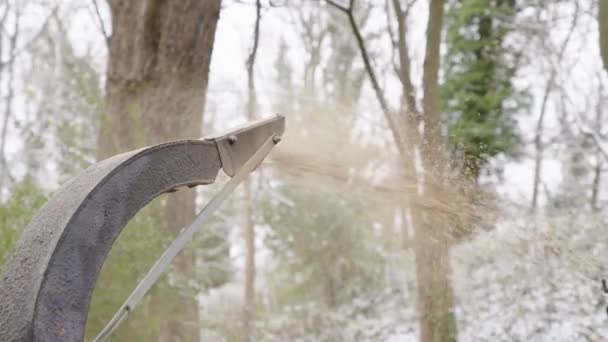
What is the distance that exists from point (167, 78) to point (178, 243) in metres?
2.87

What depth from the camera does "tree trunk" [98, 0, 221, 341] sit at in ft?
13.5

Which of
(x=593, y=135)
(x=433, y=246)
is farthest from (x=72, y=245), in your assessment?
(x=593, y=135)

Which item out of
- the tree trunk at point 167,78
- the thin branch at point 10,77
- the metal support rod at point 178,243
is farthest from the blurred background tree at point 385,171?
the thin branch at point 10,77

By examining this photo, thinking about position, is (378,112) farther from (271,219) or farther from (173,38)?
(271,219)

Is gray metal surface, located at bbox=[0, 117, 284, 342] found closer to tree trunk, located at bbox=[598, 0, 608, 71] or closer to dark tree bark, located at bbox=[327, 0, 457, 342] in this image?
dark tree bark, located at bbox=[327, 0, 457, 342]

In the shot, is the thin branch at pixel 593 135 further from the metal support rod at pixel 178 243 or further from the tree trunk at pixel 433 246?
the metal support rod at pixel 178 243

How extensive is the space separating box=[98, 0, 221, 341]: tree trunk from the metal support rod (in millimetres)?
2353

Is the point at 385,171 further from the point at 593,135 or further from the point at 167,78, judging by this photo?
the point at 593,135

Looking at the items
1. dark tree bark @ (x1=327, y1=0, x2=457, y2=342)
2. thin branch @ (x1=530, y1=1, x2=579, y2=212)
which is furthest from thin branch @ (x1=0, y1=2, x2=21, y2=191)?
dark tree bark @ (x1=327, y1=0, x2=457, y2=342)

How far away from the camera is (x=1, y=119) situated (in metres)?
17.3

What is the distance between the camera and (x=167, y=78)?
423 cm

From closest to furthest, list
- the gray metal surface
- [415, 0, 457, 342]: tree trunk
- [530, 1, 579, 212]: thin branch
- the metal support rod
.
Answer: the gray metal surface < the metal support rod < [415, 0, 457, 342]: tree trunk < [530, 1, 579, 212]: thin branch

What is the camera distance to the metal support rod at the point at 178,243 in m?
1.39

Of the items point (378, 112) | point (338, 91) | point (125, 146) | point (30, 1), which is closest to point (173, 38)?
point (125, 146)
